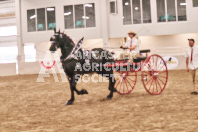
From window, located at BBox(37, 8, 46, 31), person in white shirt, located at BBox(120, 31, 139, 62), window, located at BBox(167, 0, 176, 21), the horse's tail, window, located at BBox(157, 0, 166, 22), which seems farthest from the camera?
window, located at BBox(37, 8, 46, 31)

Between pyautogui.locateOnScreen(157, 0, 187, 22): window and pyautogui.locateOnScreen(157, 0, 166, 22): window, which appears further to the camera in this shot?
pyautogui.locateOnScreen(157, 0, 166, 22): window

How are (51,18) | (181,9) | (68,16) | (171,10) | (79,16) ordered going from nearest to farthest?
1. (181,9)
2. (171,10)
3. (79,16)
4. (68,16)
5. (51,18)

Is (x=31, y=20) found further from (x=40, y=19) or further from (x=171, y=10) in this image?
(x=171, y=10)

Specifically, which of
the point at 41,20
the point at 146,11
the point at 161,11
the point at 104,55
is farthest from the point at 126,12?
the point at 104,55

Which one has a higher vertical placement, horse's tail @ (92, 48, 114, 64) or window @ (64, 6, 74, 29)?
window @ (64, 6, 74, 29)

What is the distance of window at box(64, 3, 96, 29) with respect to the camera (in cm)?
2692

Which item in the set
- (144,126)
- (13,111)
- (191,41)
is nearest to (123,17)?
(191,41)

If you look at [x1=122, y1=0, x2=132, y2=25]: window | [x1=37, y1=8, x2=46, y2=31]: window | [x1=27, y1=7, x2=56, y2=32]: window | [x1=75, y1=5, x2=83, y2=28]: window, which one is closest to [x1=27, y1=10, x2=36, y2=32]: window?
[x1=27, y1=7, x2=56, y2=32]: window

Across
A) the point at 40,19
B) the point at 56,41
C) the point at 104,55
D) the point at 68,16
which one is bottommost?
the point at 104,55

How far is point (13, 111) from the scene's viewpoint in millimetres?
7859

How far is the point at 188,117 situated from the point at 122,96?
3866 mm

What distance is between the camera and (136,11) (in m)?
26.0

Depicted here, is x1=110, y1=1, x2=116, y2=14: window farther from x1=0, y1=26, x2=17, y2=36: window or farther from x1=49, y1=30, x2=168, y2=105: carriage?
x1=49, y1=30, x2=168, y2=105: carriage

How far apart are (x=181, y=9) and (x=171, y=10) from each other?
0.85m
